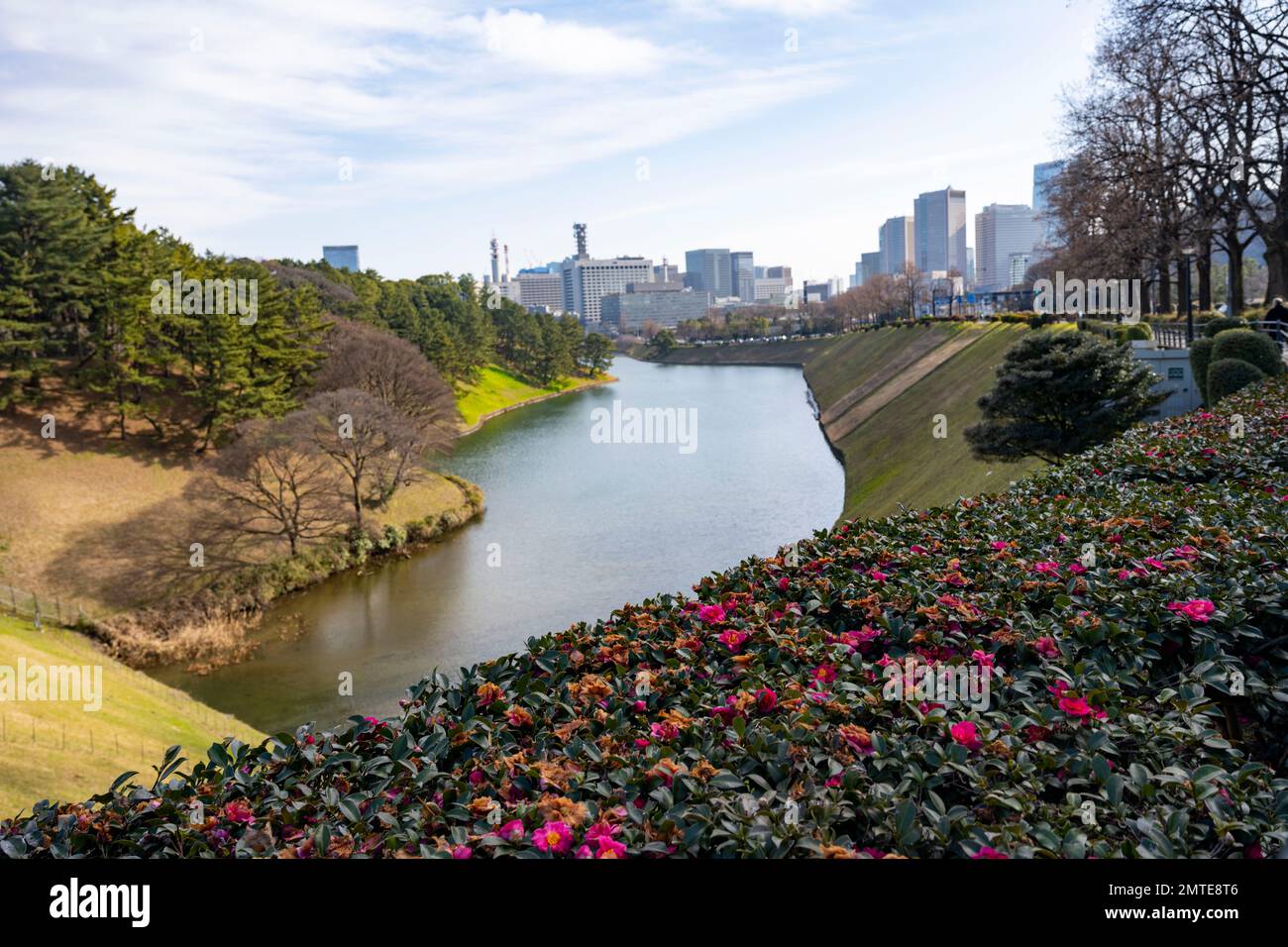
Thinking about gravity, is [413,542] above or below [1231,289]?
below

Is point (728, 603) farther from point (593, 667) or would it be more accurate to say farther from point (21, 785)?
point (21, 785)

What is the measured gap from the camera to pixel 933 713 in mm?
4500

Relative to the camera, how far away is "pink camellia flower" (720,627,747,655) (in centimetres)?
598

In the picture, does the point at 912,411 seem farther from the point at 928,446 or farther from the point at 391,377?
the point at 391,377

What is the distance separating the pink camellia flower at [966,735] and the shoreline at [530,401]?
54512 millimetres

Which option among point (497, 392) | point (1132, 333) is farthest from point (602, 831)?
point (497, 392)

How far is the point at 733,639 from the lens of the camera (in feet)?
19.7

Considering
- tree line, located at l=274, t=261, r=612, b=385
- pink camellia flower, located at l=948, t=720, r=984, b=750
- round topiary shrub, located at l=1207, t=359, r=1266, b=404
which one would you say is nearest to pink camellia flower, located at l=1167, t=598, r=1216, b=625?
pink camellia flower, located at l=948, t=720, r=984, b=750

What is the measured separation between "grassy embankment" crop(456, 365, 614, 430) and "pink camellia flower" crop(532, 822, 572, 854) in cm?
6685

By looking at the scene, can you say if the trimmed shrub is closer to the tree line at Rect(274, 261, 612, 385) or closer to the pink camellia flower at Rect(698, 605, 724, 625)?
the pink camellia flower at Rect(698, 605, 724, 625)

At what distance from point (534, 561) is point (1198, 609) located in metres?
27.2

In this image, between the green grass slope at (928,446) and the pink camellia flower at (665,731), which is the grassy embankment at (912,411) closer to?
the green grass slope at (928,446)
